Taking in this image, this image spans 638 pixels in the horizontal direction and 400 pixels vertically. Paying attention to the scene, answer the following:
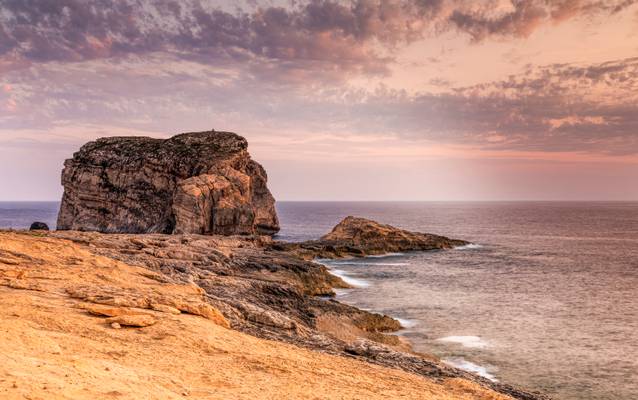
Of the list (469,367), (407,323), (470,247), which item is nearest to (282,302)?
(407,323)

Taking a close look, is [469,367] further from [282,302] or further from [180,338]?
[180,338]

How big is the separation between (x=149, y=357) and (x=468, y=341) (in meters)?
24.5

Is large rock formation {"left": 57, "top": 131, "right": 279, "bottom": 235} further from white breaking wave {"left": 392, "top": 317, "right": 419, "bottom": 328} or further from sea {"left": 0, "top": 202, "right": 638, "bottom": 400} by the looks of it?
white breaking wave {"left": 392, "top": 317, "right": 419, "bottom": 328}

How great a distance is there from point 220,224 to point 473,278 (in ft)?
160

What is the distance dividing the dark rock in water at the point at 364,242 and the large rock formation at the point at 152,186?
50.8 ft

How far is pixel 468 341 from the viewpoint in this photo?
107ft

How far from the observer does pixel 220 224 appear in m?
90.4

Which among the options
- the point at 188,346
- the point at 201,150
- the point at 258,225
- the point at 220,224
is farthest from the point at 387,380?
the point at 258,225

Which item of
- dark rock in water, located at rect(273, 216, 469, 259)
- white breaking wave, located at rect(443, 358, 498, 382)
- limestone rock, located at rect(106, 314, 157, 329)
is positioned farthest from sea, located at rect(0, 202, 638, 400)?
limestone rock, located at rect(106, 314, 157, 329)

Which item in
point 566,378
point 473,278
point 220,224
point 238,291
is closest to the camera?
point 566,378

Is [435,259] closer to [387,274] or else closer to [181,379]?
[387,274]

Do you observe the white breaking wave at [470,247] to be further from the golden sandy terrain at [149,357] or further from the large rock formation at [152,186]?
the golden sandy terrain at [149,357]

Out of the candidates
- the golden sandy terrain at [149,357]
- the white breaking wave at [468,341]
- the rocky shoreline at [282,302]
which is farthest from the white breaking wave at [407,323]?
the golden sandy terrain at [149,357]

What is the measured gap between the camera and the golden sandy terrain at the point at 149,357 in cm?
1062
